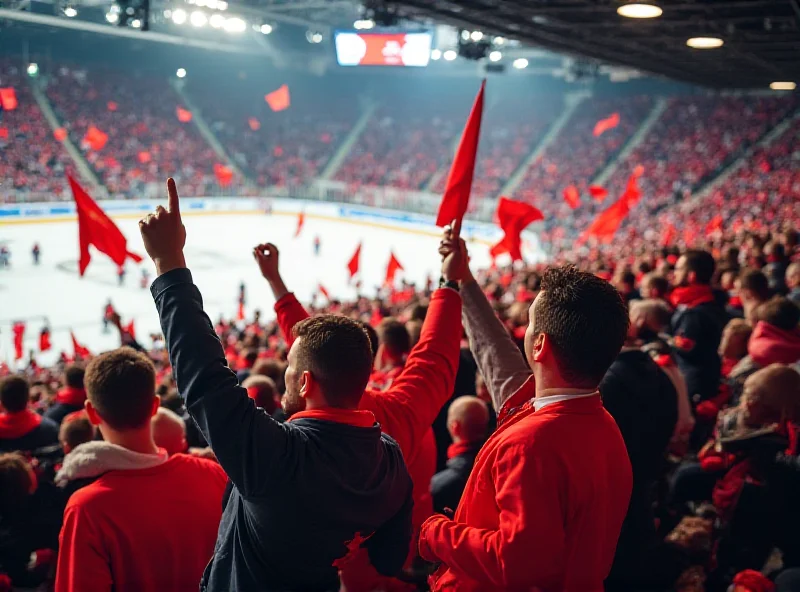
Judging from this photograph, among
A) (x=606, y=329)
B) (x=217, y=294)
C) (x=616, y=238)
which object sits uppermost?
(x=606, y=329)

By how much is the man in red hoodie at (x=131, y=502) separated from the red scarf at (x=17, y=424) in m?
2.15

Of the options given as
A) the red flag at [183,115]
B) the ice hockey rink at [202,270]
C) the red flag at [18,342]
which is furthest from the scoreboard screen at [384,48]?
the red flag at [18,342]

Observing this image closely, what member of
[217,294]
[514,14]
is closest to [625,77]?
[217,294]

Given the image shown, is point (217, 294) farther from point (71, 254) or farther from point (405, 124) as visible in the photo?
point (405, 124)

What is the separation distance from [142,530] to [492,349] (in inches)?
49.9

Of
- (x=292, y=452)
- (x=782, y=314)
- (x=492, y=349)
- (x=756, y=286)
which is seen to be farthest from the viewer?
(x=756, y=286)

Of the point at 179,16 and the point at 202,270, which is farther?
the point at 179,16

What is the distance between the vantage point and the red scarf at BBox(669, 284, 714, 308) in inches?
214

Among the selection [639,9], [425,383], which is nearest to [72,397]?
[425,383]

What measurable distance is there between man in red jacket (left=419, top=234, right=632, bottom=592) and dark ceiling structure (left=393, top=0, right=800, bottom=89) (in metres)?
7.04

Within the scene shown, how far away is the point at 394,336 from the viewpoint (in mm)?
4535

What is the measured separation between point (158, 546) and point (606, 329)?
4.67 ft

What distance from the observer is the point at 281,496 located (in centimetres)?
179

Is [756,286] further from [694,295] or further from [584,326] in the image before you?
[584,326]
